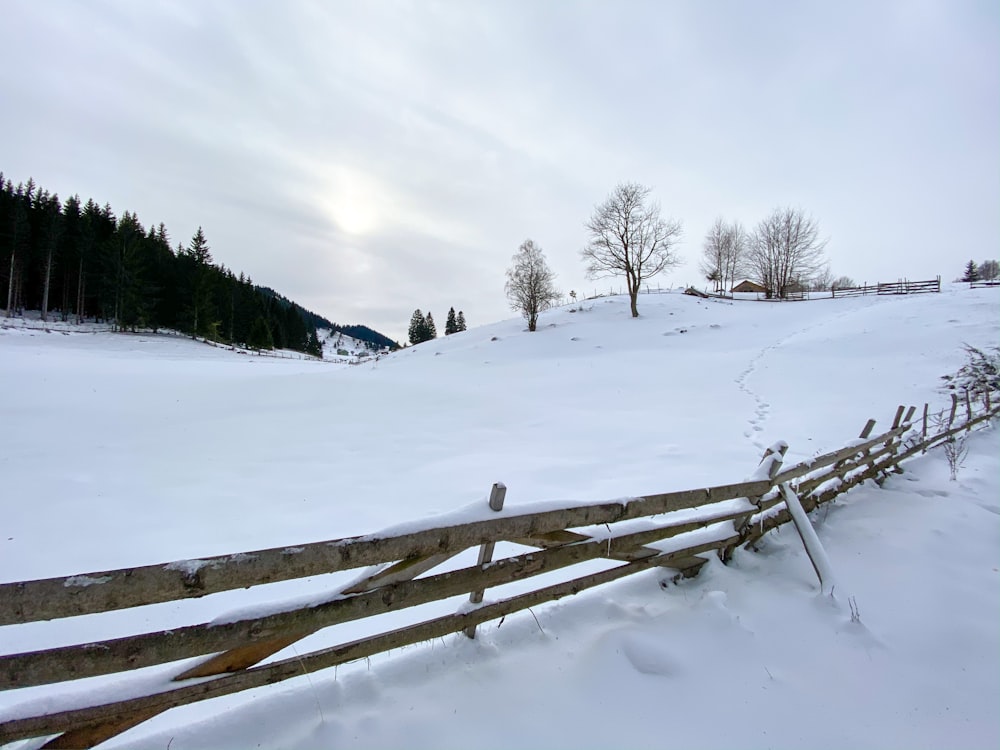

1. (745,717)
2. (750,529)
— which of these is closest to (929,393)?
(750,529)

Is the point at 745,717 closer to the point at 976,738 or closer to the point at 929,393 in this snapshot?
the point at 976,738

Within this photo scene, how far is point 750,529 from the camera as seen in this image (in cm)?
420

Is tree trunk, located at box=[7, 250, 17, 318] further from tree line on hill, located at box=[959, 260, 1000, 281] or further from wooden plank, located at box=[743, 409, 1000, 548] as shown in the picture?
tree line on hill, located at box=[959, 260, 1000, 281]

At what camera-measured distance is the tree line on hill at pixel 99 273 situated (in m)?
43.4

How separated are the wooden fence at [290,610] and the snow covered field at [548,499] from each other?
27 centimetres

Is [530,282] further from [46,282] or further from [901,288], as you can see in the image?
[46,282]

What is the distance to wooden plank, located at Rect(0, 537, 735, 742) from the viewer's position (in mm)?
1737

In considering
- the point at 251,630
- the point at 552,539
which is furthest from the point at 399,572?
the point at 552,539

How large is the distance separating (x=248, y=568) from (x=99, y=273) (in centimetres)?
6203

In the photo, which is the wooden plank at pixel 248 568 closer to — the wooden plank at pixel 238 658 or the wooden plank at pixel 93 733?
the wooden plank at pixel 238 658

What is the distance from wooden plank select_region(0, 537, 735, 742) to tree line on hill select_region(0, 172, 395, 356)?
5480cm

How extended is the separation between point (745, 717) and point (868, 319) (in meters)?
30.0

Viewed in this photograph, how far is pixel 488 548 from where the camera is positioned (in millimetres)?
2682

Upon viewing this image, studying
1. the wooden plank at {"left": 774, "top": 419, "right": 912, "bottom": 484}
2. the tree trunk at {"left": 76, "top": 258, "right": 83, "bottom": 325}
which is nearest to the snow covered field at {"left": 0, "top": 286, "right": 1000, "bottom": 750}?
the wooden plank at {"left": 774, "top": 419, "right": 912, "bottom": 484}
